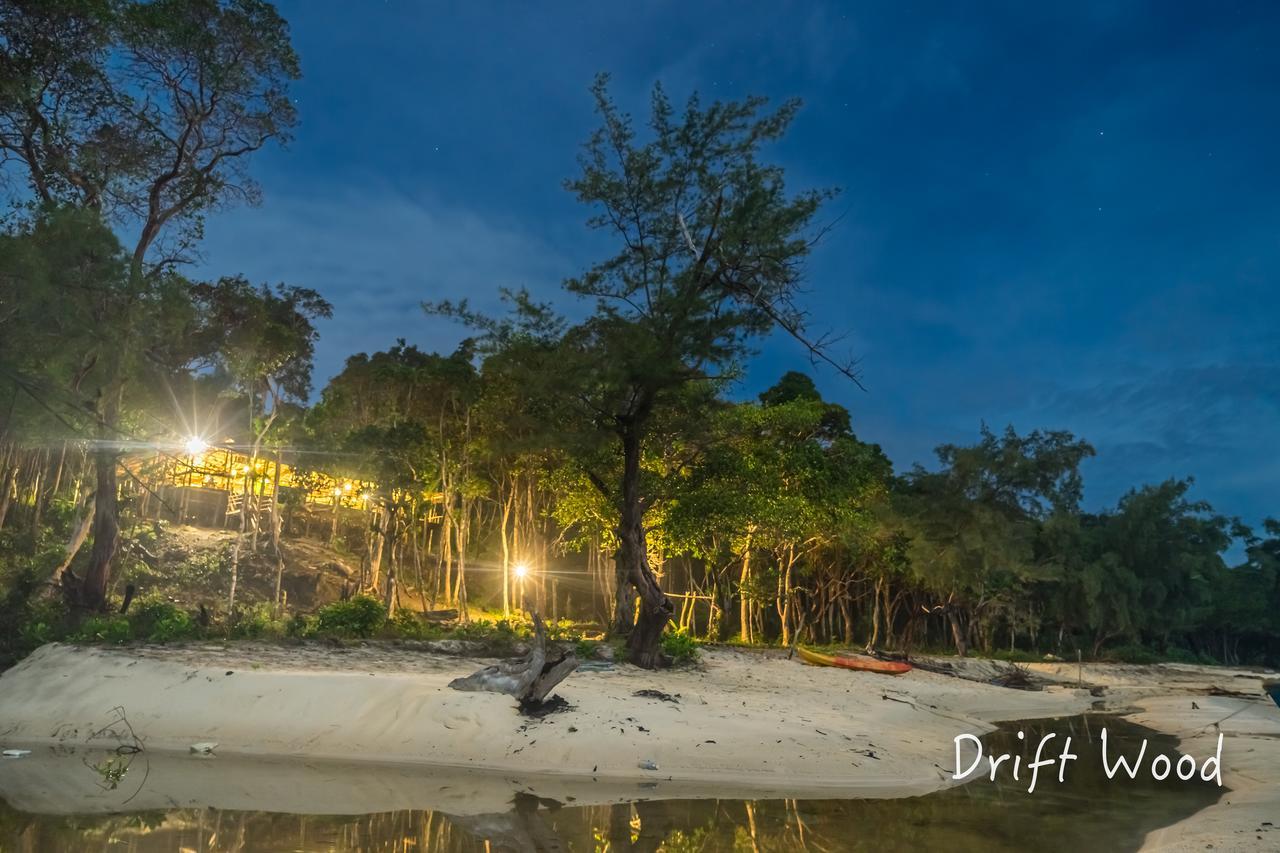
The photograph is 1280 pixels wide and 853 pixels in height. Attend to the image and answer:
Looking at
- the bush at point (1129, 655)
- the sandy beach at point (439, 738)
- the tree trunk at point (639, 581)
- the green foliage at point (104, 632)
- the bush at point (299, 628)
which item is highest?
the tree trunk at point (639, 581)

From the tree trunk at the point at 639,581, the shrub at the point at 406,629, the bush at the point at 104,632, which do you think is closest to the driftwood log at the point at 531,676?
the tree trunk at the point at 639,581

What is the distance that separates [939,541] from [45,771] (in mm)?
30335

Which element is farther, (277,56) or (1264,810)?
(277,56)

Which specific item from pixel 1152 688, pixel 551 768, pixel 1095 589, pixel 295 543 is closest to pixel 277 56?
pixel 551 768

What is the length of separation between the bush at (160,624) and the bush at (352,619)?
8.83ft

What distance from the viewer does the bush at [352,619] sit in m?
17.1

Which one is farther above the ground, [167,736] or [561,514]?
[561,514]

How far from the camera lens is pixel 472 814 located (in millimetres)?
7117

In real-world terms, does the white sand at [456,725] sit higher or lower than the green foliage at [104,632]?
lower

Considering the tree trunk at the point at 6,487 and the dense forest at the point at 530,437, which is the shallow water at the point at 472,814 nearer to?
the dense forest at the point at 530,437

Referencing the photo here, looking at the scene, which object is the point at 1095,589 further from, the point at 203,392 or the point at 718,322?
the point at 203,392

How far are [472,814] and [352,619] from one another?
11.5 metres

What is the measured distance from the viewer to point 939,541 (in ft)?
104

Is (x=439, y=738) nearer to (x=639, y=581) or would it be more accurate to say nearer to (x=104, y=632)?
(x=639, y=581)
